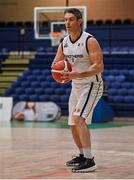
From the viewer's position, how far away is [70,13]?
694cm

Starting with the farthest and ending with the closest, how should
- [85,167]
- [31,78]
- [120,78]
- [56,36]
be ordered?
1. [56,36]
2. [31,78]
3. [120,78]
4. [85,167]

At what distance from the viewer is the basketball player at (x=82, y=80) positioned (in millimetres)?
6812

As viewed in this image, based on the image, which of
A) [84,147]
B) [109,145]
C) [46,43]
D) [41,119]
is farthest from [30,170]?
[46,43]

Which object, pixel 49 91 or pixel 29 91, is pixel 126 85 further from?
pixel 29 91

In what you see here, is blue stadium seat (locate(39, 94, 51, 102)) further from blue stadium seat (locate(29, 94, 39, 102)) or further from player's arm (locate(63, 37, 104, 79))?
player's arm (locate(63, 37, 104, 79))

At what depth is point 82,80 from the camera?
6.98 metres

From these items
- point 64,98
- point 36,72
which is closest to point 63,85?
point 64,98

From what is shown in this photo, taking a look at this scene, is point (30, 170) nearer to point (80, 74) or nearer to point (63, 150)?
point (80, 74)

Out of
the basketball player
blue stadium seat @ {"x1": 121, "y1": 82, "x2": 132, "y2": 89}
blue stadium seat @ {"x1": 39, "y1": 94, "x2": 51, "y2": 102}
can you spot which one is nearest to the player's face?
the basketball player

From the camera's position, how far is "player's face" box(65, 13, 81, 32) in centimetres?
691

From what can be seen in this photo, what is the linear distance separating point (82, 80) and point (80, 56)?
31cm

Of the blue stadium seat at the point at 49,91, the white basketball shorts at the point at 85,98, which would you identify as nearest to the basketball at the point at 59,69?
the white basketball shorts at the point at 85,98

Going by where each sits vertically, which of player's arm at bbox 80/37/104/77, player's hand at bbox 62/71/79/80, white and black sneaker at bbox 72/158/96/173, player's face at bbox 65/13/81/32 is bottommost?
white and black sneaker at bbox 72/158/96/173

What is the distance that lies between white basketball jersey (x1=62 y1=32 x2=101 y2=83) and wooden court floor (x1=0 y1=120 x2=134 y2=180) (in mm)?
1195
